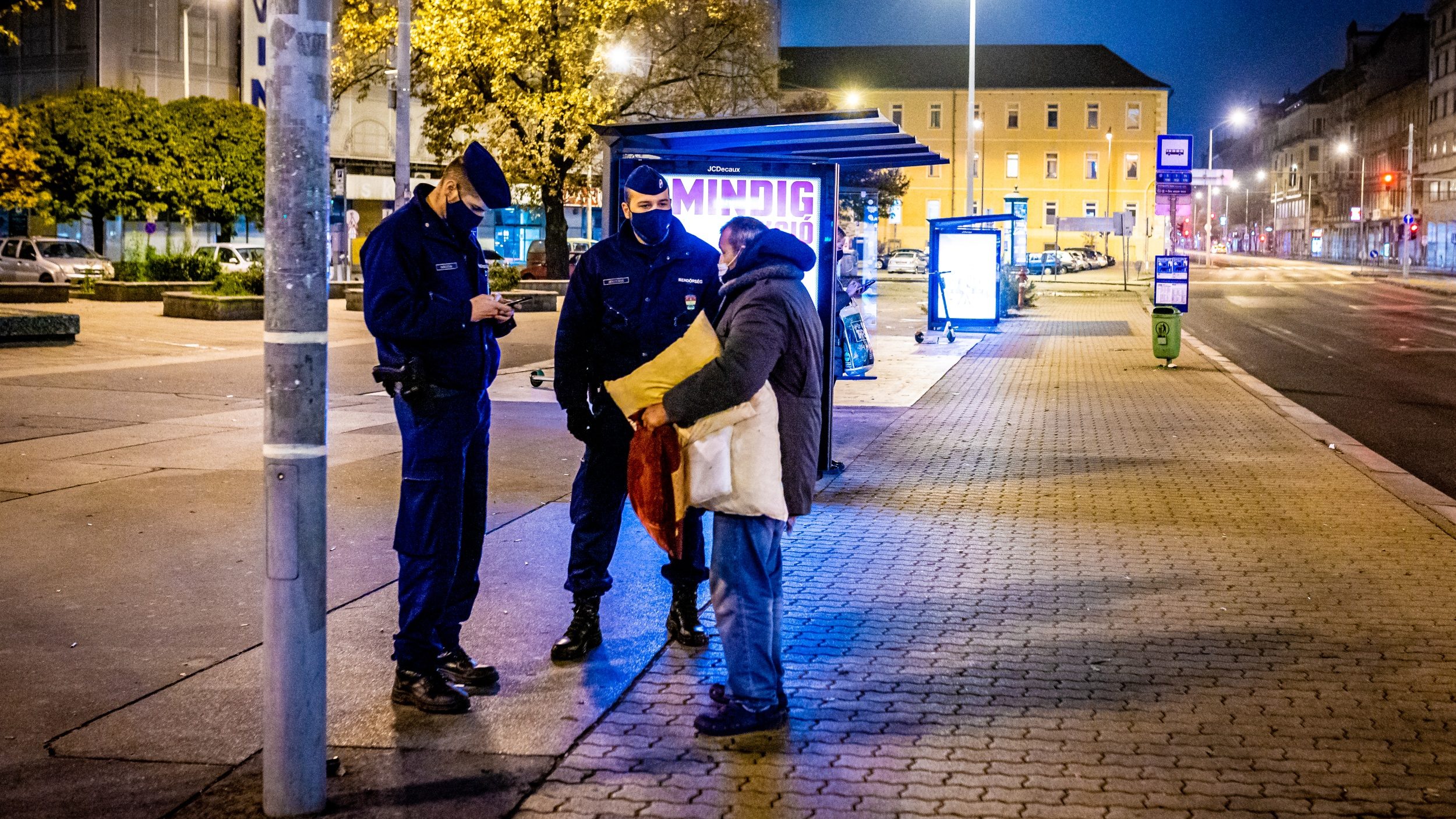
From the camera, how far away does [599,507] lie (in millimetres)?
5789

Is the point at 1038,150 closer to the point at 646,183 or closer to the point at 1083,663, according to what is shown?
the point at 1083,663

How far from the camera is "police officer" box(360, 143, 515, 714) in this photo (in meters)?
4.83

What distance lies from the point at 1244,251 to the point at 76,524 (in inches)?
7341

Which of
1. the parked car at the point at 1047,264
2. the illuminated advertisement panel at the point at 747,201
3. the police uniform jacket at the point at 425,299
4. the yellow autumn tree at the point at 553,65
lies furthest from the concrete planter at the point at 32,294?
the parked car at the point at 1047,264

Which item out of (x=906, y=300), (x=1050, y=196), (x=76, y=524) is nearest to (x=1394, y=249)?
(x=1050, y=196)

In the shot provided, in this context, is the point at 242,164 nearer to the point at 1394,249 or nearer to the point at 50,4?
the point at 50,4

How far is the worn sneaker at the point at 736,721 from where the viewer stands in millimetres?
4730

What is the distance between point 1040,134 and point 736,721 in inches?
4127

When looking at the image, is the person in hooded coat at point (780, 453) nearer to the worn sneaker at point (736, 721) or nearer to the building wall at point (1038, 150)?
the worn sneaker at point (736, 721)

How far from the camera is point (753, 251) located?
4855 millimetres

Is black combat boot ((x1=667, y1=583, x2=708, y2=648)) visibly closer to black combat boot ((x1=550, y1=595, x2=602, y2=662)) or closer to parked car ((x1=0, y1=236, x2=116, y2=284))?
black combat boot ((x1=550, y1=595, x2=602, y2=662))

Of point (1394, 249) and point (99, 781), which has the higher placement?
point (1394, 249)

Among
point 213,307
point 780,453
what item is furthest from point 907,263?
point 780,453

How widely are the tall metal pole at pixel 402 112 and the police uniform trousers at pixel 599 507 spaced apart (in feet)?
46.0
